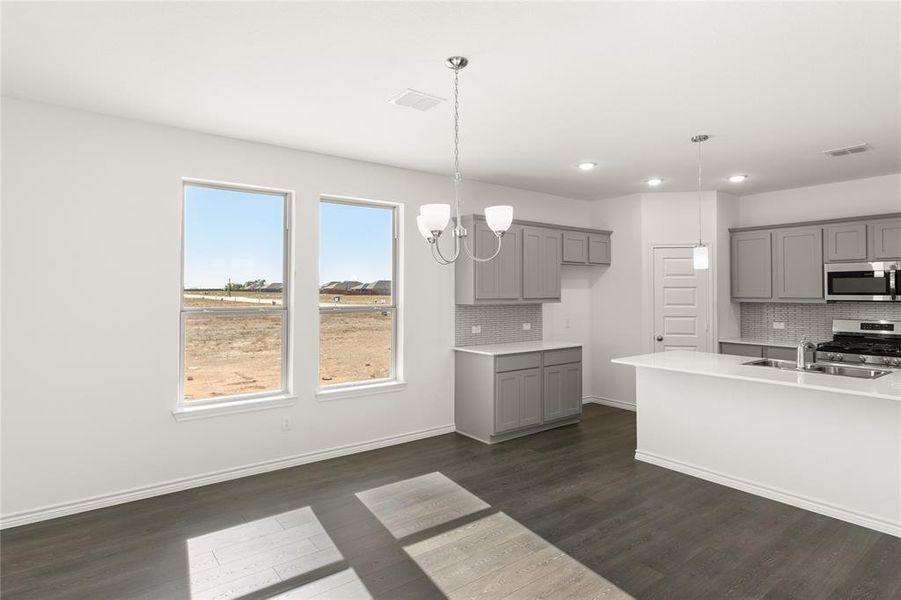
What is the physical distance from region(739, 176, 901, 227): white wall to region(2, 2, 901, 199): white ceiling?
117 centimetres

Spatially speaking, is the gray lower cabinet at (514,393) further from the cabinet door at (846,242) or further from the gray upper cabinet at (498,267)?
the cabinet door at (846,242)

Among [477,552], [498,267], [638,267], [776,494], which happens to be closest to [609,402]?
[638,267]

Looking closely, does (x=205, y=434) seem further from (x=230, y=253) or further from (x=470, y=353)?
(x=470, y=353)

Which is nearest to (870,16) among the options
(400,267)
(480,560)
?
(480,560)

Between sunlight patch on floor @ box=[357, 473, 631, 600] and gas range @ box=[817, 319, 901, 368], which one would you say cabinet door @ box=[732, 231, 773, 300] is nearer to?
gas range @ box=[817, 319, 901, 368]

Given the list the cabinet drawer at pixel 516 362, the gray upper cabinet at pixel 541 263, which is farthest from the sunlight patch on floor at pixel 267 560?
the gray upper cabinet at pixel 541 263

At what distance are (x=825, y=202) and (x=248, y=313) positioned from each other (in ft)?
20.1

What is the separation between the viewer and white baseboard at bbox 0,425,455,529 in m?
3.15

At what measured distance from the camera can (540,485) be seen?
3762mm

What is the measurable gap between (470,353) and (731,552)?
2.76 m

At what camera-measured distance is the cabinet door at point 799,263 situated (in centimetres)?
536

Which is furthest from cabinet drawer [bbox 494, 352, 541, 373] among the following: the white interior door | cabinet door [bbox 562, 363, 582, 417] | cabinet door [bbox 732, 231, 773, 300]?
cabinet door [bbox 732, 231, 773, 300]

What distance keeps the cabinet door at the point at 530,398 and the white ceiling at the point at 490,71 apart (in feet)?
7.13

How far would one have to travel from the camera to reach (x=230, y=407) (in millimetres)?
3898
